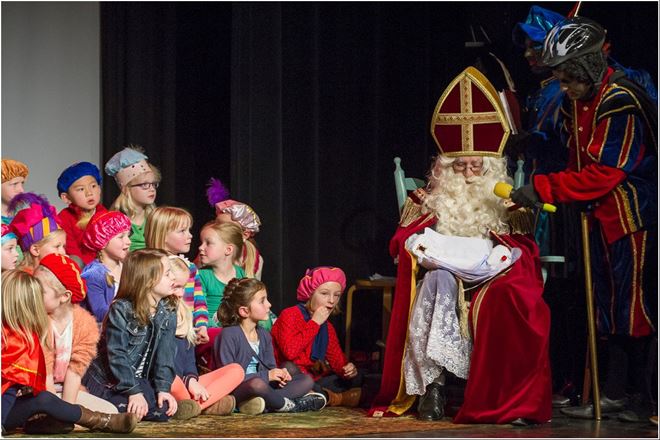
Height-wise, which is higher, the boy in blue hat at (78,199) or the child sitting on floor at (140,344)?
the boy in blue hat at (78,199)

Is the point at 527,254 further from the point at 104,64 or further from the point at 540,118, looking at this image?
the point at 104,64

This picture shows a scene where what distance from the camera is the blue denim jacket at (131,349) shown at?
4863mm

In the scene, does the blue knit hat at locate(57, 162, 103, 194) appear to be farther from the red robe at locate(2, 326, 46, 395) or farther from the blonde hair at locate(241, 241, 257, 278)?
the red robe at locate(2, 326, 46, 395)

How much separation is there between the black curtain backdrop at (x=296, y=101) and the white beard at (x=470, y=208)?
1.18 m

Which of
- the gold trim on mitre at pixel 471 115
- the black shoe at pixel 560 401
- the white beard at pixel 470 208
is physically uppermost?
the gold trim on mitre at pixel 471 115

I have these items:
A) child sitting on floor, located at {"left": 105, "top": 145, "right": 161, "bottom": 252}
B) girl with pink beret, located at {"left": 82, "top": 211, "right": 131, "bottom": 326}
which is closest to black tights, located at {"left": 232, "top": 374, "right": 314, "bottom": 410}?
girl with pink beret, located at {"left": 82, "top": 211, "right": 131, "bottom": 326}

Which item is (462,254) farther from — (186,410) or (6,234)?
(6,234)

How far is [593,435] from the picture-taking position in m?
4.84

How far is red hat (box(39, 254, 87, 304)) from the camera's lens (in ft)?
15.6

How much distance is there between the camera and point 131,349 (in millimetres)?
4926

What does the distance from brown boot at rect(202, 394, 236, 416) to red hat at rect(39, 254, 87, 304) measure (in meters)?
0.80

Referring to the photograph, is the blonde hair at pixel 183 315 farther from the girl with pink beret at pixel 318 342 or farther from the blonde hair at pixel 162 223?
the girl with pink beret at pixel 318 342

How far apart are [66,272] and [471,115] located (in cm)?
192

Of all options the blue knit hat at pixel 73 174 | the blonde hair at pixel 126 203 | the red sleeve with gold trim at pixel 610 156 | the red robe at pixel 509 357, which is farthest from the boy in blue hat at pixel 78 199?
the red sleeve with gold trim at pixel 610 156
